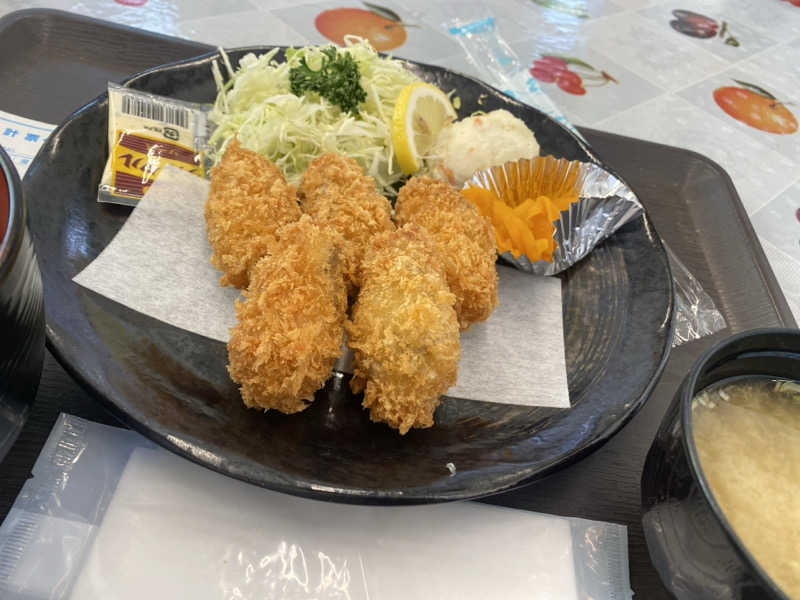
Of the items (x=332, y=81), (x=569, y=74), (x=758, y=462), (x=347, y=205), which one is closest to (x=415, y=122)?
(x=332, y=81)

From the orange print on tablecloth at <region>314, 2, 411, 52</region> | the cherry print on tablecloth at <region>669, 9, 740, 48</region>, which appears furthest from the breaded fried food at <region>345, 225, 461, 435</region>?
the cherry print on tablecloth at <region>669, 9, 740, 48</region>

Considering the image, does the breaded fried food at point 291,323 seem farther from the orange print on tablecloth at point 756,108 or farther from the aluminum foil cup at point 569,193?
the orange print on tablecloth at point 756,108

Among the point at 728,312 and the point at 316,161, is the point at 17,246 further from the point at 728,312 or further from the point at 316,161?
the point at 728,312

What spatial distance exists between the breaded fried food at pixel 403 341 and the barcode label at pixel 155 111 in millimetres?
1000

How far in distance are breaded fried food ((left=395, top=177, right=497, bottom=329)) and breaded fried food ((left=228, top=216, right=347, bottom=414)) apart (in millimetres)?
333

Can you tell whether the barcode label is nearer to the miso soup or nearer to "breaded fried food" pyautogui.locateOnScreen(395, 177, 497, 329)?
"breaded fried food" pyautogui.locateOnScreen(395, 177, 497, 329)

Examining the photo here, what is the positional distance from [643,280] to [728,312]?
1.17 feet

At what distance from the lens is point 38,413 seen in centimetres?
129

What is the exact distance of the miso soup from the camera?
105 centimetres

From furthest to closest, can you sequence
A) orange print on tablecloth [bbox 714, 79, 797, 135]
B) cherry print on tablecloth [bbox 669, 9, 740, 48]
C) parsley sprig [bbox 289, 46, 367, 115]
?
1. cherry print on tablecloth [bbox 669, 9, 740, 48]
2. orange print on tablecloth [bbox 714, 79, 797, 135]
3. parsley sprig [bbox 289, 46, 367, 115]

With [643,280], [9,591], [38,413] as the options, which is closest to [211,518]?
[9,591]

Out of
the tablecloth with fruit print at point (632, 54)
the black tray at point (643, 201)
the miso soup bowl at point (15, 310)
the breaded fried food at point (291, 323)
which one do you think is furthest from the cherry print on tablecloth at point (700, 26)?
the miso soup bowl at point (15, 310)

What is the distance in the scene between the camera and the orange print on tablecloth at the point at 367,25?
3500 millimetres

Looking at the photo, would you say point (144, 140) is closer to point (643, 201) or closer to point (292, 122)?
point (292, 122)
